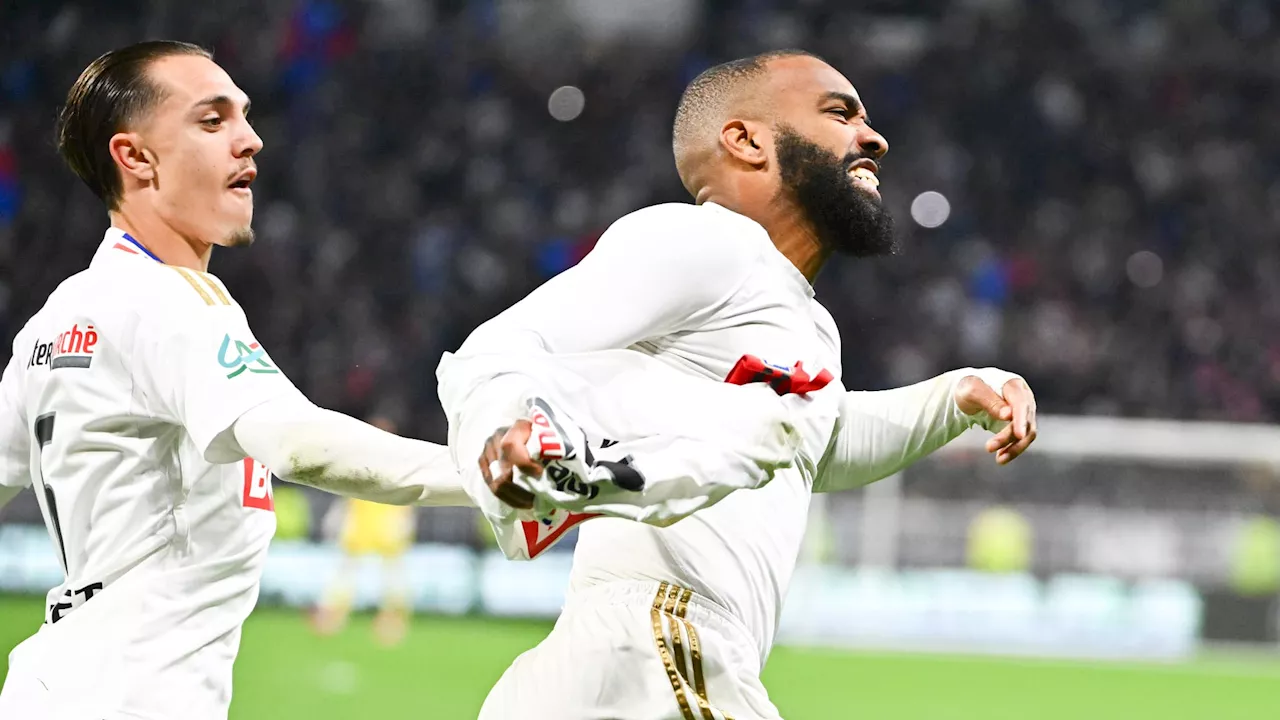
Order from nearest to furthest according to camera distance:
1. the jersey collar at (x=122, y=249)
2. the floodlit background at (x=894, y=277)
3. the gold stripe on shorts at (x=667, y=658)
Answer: the gold stripe on shorts at (x=667, y=658)
the jersey collar at (x=122, y=249)
the floodlit background at (x=894, y=277)

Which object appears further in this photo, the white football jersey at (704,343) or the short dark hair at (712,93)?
the short dark hair at (712,93)

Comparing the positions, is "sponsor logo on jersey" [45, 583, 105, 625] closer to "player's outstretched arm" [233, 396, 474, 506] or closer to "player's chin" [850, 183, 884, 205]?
"player's outstretched arm" [233, 396, 474, 506]

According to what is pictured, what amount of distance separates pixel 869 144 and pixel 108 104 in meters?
1.41

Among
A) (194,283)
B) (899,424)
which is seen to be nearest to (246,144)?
(194,283)

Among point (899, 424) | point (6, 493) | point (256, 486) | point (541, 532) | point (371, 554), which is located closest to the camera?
point (541, 532)

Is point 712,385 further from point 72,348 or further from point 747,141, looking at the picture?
point 72,348

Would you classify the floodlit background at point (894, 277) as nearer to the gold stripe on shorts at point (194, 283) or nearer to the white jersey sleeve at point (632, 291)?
the gold stripe on shorts at point (194, 283)

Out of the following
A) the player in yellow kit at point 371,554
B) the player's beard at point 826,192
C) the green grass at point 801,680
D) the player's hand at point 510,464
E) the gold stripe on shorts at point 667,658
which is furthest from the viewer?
the player in yellow kit at point 371,554

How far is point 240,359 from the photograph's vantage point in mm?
2412

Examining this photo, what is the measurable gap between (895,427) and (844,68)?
14990 mm

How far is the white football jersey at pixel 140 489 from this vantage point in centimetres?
245

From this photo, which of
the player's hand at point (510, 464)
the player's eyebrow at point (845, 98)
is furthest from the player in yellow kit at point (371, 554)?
the player's hand at point (510, 464)

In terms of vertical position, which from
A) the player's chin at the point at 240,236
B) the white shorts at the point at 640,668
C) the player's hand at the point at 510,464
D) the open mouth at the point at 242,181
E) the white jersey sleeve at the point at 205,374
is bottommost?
the white shorts at the point at 640,668

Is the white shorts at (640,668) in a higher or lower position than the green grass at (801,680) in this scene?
lower
